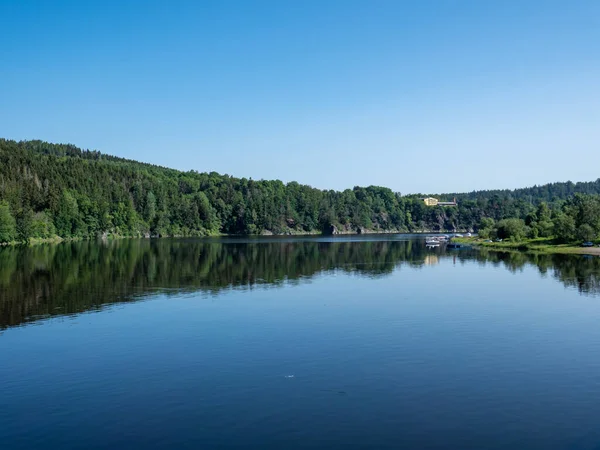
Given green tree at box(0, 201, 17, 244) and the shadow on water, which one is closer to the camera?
the shadow on water

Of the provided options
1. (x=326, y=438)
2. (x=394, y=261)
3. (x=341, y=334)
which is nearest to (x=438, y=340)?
(x=341, y=334)

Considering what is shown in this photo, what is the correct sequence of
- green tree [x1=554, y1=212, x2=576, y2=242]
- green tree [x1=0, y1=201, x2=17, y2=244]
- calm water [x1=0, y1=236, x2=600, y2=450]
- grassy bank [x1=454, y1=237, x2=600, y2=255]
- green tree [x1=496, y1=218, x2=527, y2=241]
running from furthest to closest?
green tree [x1=496, y1=218, x2=527, y2=241]
green tree [x1=0, y1=201, x2=17, y2=244]
green tree [x1=554, y1=212, x2=576, y2=242]
grassy bank [x1=454, y1=237, x2=600, y2=255]
calm water [x1=0, y1=236, x2=600, y2=450]

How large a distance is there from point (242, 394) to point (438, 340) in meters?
17.0

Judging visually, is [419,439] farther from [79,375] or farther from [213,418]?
[79,375]

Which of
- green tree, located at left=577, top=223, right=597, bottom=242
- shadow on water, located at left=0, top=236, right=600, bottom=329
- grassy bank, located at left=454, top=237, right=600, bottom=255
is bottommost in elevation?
shadow on water, located at left=0, top=236, right=600, bottom=329

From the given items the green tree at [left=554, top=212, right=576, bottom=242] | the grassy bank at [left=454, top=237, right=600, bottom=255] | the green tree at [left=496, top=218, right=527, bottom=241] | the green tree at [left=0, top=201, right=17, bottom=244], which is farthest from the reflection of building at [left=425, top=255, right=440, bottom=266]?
the green tree at [left=0, top=201, right=17, bottom=244]

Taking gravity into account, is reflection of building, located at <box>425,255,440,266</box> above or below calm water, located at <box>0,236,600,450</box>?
above

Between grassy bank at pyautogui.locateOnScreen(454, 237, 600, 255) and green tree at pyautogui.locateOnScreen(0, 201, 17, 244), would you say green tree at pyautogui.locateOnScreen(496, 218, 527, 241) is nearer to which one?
grassy bank at pyautogui.locateOnScreen(454, 237, 600, 255)

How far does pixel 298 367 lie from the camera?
32062 mm

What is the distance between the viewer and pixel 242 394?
89.6 ft

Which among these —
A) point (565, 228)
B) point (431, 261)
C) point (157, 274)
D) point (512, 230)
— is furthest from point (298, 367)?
point (512, 230)

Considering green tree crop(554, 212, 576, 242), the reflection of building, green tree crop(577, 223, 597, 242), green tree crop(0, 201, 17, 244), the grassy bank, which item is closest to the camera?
the reflection of building

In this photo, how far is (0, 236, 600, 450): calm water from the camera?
22.9 metres

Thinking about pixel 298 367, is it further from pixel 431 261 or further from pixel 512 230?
pixel 512 230
